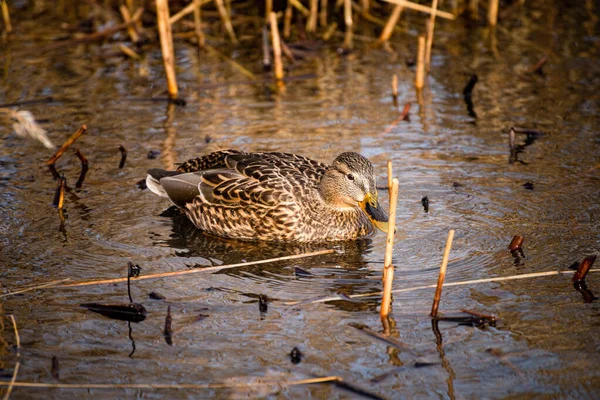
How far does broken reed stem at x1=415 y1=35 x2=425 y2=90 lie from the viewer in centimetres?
1130

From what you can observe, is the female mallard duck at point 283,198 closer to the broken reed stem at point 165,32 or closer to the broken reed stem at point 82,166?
the broken reed stem at point 82,166

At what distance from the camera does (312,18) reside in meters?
14.4

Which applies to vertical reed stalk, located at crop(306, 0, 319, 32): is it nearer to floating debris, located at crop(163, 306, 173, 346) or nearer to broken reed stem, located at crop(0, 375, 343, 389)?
floating debris, located at crop(163, 306, 173, 346)

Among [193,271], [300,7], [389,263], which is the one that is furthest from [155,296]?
[300,7]

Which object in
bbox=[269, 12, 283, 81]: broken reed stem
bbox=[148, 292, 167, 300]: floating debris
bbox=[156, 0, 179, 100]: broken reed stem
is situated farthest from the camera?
bbox=[269, 12, 283, 81]: broken reed stem

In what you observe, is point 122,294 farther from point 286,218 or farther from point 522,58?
point 522,58

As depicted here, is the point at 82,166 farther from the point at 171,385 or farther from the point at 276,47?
the point at 171,385

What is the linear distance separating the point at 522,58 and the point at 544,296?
7.28 meters

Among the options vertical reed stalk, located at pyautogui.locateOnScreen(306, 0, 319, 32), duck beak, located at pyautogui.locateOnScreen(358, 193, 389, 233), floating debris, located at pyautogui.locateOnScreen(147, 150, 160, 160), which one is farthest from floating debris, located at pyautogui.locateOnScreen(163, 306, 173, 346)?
vertical reed stalk, located at pyautogui.locateOnScreen(306, 0, 319, 32)

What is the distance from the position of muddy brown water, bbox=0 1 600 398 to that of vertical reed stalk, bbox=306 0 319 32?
1.01m

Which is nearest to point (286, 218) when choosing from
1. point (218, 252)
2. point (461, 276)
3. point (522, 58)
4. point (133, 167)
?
point (218, 252)

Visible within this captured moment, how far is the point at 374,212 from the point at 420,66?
4.41m

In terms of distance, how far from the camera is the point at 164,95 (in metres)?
11.8

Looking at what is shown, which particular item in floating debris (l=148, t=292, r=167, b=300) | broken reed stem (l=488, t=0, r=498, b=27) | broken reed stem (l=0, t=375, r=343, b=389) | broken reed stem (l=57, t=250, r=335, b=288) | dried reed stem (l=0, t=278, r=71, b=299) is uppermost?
broken reed stem (l=488, t=0, r=498, b=27)
